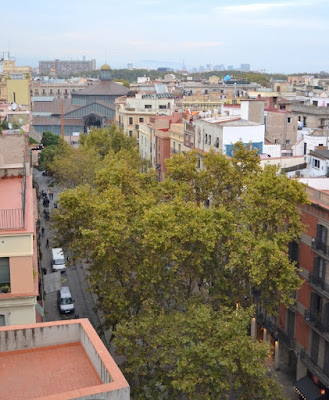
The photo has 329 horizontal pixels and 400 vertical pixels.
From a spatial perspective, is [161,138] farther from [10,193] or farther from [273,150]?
[10,193]

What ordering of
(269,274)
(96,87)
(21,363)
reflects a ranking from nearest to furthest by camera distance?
(21,363) → (269,274) → (96,87)

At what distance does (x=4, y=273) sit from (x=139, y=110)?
75.8 m

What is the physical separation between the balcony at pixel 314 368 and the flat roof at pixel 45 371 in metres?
18.8

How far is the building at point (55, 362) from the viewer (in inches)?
605

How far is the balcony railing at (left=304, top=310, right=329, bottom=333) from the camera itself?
32.4 m

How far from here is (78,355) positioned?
17.5 m

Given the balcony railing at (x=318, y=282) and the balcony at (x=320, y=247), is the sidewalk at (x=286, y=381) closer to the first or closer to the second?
the balcony railing at (x=318, y=282)

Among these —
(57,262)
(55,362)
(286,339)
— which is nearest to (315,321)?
(286,339)

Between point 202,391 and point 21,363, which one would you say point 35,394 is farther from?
point 202,391

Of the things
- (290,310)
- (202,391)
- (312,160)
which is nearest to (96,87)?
(312,160)

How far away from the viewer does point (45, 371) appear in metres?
16.7

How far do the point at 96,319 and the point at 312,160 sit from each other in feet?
64.7

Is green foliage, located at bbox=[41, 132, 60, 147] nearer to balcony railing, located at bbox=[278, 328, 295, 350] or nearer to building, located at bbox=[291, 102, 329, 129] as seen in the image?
building, located at bbox=[291, 102, 329, 129]

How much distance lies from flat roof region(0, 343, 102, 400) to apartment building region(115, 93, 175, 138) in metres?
79.2
